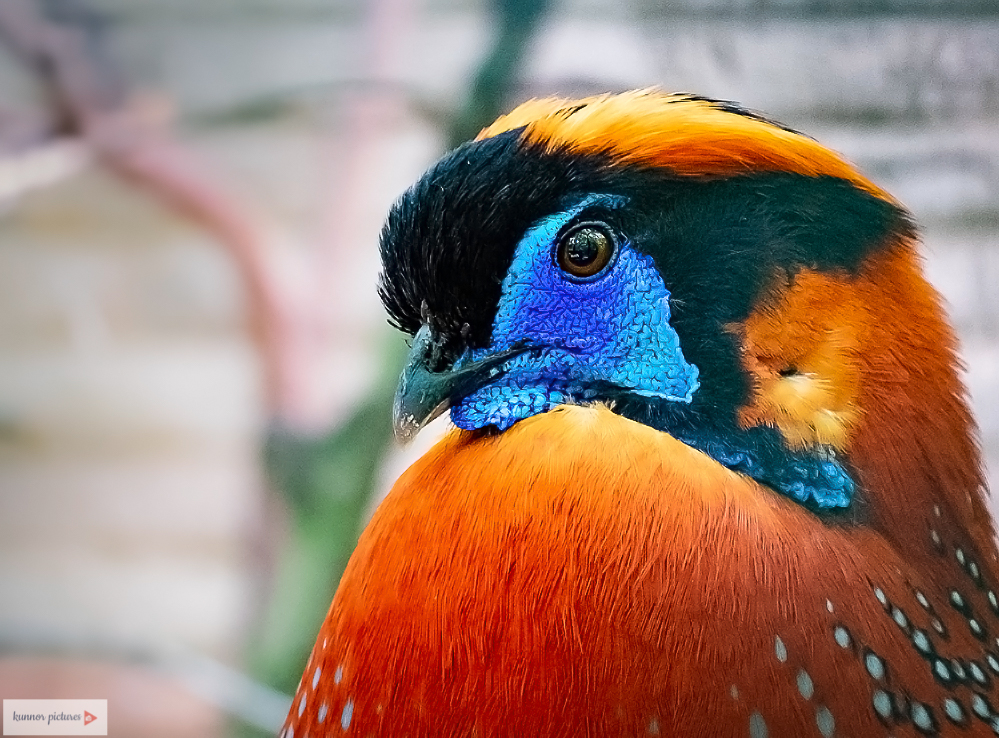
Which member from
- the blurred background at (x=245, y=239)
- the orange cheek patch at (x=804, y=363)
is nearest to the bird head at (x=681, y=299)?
the orange cheek patch at (x=804, y=363)

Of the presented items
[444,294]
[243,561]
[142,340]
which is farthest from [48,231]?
[444,294]

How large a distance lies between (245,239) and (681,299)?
0.60 m

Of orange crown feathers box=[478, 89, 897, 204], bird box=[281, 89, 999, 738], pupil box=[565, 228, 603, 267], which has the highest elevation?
orange crown feathers box=[478, 89, 897, 204]

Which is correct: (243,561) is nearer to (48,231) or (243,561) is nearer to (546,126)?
(48,231)

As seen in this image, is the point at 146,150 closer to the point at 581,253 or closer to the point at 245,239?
the point at 245,239

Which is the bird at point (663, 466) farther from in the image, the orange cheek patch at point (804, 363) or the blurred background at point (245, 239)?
the blurred background at point (245, 239)

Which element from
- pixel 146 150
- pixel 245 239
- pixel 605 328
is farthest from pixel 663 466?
pixel 146 150

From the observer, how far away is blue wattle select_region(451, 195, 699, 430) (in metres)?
0.62

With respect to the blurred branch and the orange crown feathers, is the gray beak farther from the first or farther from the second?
the blurred branch

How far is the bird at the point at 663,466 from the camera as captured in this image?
556mm

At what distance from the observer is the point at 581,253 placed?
2.06ft

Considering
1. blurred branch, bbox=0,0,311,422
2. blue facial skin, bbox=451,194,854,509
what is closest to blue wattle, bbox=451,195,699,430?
blue facial skin, bbox=451,194,854,509

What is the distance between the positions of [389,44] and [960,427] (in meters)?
0.77

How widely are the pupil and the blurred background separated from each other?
310mm
